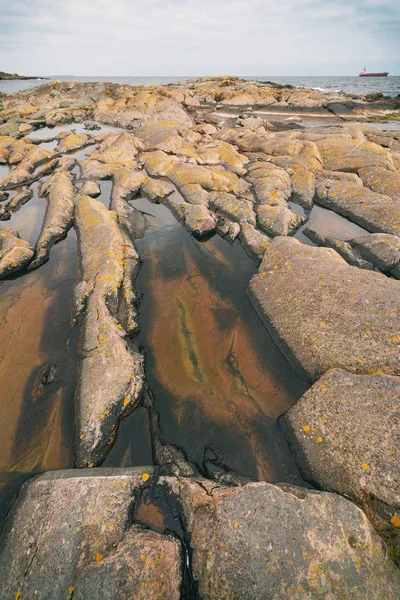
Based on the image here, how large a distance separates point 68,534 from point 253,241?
14202mm

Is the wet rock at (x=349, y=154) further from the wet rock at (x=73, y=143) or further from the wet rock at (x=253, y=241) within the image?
the wet rock at (x=73, y=143)

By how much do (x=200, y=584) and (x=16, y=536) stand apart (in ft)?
13.6

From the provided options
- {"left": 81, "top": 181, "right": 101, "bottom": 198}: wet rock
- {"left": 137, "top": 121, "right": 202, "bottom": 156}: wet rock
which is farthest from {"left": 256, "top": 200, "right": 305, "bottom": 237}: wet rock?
{"left": 137, "top": 121, "right": 202, "bottom": 156}: wet rock

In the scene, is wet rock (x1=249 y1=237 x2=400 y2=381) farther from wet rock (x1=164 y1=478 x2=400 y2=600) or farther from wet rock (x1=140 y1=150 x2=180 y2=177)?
wet rock (x1=140 y1=150 x2=180 y2=177)

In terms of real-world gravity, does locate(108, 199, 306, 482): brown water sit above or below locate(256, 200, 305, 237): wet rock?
below

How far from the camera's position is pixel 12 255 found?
14.9m

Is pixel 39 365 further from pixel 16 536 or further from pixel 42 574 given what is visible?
pixel 42 574

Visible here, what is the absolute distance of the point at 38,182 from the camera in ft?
86.3

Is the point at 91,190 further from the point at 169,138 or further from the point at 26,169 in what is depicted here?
the point at 169,138

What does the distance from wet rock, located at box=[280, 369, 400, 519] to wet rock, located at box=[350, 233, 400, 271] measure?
8348 mm

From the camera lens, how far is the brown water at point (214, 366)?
7.96m

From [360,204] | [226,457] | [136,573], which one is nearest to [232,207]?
[360,204]

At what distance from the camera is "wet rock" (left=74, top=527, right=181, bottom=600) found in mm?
5160

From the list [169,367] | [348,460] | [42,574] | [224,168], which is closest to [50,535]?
[42,574]
